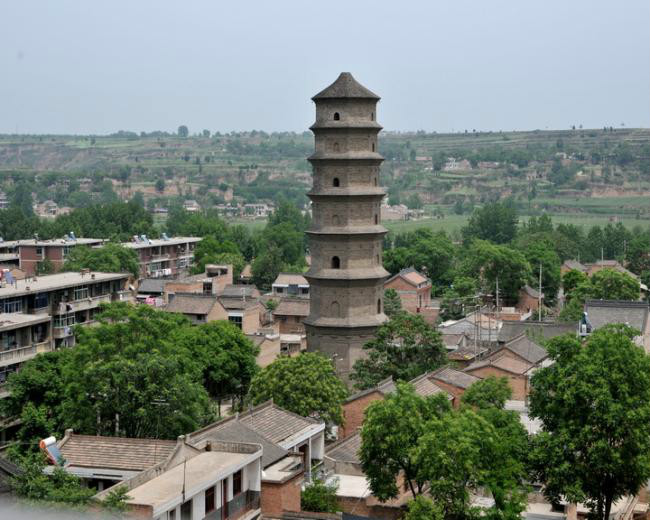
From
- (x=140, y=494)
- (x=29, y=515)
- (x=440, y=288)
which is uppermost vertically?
(x=29, y=515)

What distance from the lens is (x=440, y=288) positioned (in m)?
73.5

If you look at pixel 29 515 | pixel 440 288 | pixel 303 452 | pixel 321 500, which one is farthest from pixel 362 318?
pixel 29 515

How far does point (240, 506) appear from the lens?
20.3 meters

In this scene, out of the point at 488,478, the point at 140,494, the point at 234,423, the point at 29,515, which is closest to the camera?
the point at 29,515

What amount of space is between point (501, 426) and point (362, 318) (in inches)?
689

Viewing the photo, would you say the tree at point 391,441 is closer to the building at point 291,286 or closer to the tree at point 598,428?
the tree at point 598,428

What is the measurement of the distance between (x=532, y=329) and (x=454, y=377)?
13775 millimetres

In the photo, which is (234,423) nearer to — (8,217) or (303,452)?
(303,452)

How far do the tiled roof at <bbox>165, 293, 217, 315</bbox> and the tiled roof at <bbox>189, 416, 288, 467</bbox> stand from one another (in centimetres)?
2500

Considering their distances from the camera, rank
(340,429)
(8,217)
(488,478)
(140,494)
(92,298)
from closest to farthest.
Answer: (140,494)
(488,478)
(340,429)
(92,298)
(8,217)

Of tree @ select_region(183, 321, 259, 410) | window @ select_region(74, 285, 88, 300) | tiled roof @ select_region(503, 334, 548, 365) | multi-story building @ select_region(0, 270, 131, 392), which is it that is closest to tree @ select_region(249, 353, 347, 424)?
tree @ select_region(183, 321, 259, 410)

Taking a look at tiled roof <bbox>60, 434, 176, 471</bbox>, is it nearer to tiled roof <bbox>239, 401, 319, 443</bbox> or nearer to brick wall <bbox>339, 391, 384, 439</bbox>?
tiled roof <bbox>239, 401, 319, 443</bbox>

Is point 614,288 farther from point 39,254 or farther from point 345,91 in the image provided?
point 39,254

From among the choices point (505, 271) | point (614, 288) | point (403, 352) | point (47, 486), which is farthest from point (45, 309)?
point (505, 271)
